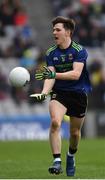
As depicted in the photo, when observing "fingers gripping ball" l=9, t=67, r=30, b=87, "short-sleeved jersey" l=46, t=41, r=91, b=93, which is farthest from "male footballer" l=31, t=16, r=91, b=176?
"fingers gripping ball" l=9, t=67, r=30, b=87

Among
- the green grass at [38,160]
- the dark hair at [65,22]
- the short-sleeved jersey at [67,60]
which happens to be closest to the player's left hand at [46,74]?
the short-sleeved jersey at [67,60]

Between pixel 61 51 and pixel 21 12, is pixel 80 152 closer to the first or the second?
pixel 61 51

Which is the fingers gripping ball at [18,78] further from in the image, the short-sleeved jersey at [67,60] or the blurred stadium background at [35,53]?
the blurred stadium background at [35,53]

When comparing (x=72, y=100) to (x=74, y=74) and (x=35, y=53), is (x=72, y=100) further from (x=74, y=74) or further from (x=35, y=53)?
(x=35, y=53)

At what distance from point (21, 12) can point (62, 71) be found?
1693 cm

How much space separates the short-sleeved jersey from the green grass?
52.5 inches

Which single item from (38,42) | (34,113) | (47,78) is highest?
(47,78)

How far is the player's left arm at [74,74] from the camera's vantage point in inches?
427

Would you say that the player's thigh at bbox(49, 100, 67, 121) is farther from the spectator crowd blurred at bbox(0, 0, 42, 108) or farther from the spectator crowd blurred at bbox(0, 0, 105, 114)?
the spectator crowd blurred at bbox(0, 0, 42, 108)

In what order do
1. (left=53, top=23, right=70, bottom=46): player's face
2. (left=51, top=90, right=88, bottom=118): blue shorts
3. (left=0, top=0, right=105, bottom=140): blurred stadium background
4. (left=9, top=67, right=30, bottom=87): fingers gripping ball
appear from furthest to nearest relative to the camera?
(left=0, top=0, right=105, bottom=140): blurred stadium background → (left=51, top=90, right=88, bottom=118): blue shorts → (left=53, top=23, right=70, bottom=46): player's face → (left=9, top=67, right=30, bottom=87): fingers gripping ball

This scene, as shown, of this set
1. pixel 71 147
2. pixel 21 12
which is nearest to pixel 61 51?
pixel 71 147

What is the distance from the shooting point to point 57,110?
1097cm

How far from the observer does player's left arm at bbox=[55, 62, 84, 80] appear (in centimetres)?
1085

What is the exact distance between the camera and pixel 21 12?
27906mm
